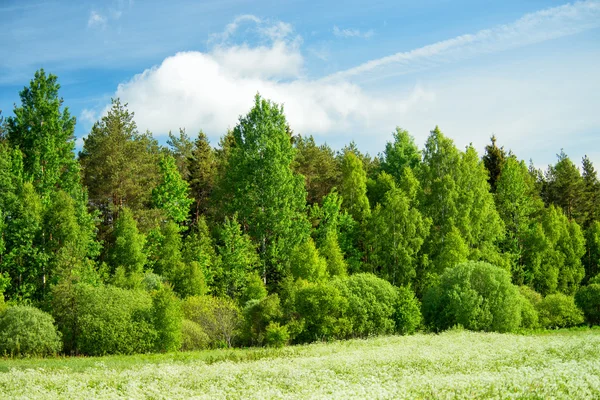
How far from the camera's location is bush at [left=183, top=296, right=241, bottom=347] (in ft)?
150

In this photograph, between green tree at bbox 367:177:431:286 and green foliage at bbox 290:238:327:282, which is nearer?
green foliage at bbox 290:238:327:282

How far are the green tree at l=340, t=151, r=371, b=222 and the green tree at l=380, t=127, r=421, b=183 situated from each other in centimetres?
851

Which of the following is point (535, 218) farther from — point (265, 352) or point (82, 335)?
point (82, 335)

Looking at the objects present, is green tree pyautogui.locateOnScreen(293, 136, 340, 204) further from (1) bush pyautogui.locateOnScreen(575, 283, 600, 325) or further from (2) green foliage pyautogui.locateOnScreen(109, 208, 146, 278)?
(1) bush pyautogui.locateOnScreen(575, 283, 600, 325)

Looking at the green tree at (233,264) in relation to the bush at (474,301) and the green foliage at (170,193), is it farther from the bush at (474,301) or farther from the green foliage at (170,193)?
the bush at (474,301)

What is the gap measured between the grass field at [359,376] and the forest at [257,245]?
35.0 feet

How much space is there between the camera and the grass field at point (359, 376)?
1722cm

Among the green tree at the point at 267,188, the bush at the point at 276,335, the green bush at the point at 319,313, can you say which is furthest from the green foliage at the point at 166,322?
the green tree at the point at 267,188

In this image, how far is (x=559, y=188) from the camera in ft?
293

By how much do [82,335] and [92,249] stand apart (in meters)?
13.6

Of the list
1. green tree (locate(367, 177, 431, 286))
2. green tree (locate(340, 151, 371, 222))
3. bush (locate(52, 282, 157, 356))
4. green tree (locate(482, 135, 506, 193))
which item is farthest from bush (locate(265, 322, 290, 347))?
green tree (locate(482, 135, 506, 193))

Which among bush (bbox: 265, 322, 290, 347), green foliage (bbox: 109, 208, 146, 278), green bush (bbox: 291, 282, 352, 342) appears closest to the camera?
bush (bbox: 265, 322, 290, 347)

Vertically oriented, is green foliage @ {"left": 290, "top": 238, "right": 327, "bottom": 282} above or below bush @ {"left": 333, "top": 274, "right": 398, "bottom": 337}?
above

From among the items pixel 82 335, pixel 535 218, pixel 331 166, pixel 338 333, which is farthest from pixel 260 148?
pixel 535 218
